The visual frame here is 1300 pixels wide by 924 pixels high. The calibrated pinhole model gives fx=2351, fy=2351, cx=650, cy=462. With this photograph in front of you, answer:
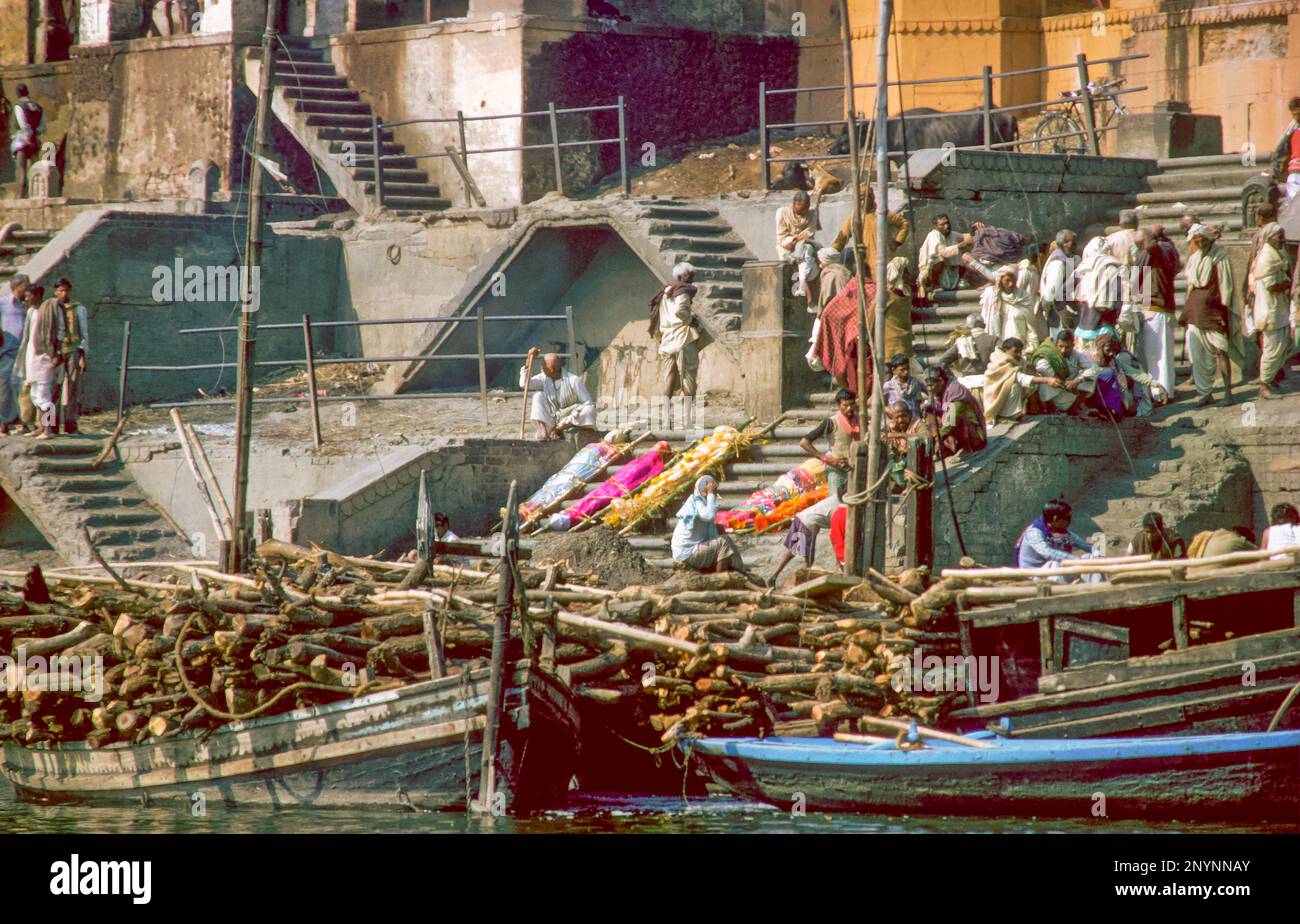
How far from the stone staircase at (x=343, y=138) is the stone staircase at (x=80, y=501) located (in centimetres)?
686

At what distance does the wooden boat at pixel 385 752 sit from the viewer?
1552 centimetres

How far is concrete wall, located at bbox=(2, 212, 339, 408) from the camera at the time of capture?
89.2ft

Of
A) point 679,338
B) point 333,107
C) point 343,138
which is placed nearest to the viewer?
point 679,338

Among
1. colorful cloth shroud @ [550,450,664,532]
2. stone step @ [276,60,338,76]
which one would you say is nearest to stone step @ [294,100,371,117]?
stone step @ [276,60,338,76]

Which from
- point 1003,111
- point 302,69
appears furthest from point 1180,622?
point 302,69

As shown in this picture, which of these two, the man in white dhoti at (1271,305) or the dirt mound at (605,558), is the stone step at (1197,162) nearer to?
the man in white dhoti at (1271,305)

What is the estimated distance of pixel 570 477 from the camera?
2239cm

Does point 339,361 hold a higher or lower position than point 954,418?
higher

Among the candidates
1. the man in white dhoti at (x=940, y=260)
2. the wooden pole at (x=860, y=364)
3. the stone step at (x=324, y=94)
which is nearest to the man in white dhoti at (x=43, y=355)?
the stone step at (x=324, y=94)

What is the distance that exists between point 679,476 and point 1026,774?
7.15 meters

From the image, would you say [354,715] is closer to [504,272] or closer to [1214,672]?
[1214,672]

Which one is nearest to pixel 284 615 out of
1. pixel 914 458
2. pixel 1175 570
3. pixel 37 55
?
pixel 914 458

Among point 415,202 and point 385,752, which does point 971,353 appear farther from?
point 415,202

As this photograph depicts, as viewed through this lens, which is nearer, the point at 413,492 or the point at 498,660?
the point at 498,660
